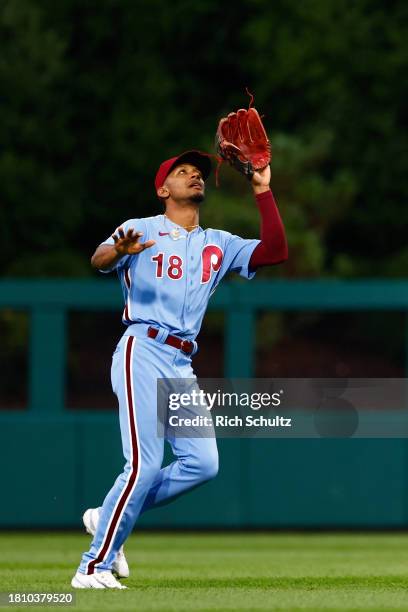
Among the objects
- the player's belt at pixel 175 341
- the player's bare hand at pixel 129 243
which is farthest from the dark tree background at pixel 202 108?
the player's bare hand at pixel 129 243

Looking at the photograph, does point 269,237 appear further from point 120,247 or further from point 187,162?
point 120,247

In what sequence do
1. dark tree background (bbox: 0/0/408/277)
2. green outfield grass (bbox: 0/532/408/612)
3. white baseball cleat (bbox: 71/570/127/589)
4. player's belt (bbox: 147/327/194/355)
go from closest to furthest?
green outfield grass (bbox: 0/532/408/612) → white baseball cleat (bbox: 71/570/127/589) → player's belt (bbox: 147/327/194/355) → dark tree background (bbox: 0/0/408/277)

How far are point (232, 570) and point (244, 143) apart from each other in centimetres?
296

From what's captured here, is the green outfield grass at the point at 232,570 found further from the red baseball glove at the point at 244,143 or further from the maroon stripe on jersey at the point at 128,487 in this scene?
the red baseball glove at the point at 244,143

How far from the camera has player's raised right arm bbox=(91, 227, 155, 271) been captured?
619 centimetres

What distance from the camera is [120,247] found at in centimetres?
622

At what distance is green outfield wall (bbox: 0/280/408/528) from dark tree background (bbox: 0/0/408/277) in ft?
33.0

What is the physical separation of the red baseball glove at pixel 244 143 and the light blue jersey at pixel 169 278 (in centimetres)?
40

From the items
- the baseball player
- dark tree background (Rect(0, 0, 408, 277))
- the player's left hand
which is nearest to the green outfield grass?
the baseball player

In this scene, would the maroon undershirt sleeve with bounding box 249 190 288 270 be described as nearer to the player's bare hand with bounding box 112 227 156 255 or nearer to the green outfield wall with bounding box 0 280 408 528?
the player's bare hand with bounding box 112 227 156 255

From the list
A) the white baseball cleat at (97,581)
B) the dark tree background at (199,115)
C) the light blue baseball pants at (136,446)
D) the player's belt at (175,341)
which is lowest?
the white baseball cleat at (97,581)

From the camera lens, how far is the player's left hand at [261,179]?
6.58 m

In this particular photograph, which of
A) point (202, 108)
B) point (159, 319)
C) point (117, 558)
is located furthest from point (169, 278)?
point (202, 108)

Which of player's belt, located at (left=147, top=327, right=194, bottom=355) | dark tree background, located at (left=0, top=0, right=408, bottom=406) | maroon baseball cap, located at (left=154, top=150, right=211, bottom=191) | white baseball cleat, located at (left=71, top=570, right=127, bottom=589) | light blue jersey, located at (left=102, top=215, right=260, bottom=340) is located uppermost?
dark tree background, located at (left=0, top=0, right=408, bottom=406)
